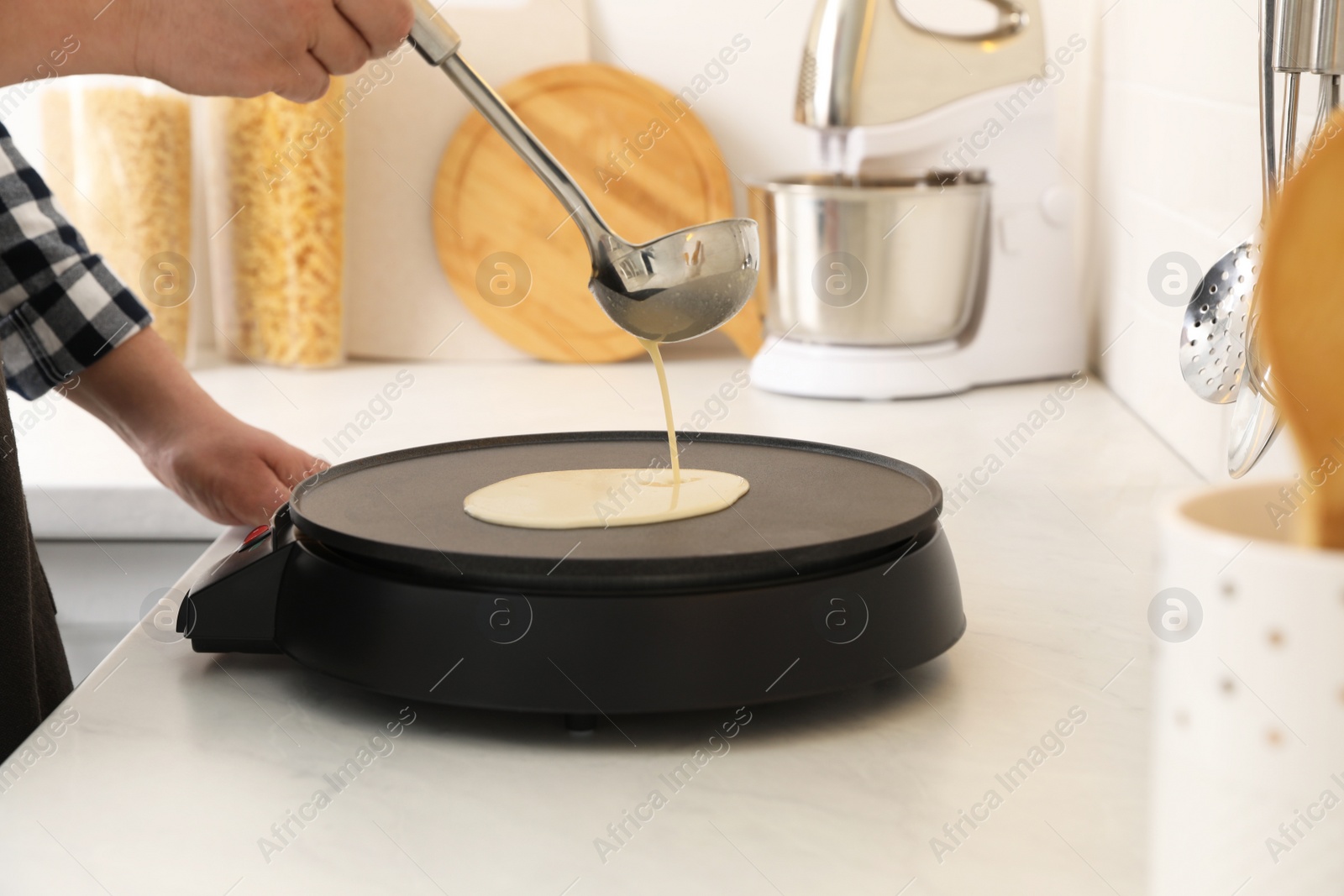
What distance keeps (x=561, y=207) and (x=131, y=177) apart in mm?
474

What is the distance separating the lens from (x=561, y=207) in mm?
1589

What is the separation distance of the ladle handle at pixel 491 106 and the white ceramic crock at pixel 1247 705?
0.47 meters

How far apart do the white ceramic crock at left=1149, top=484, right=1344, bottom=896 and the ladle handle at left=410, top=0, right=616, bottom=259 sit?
475mm

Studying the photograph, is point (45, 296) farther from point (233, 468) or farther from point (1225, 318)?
point (1225, 318)

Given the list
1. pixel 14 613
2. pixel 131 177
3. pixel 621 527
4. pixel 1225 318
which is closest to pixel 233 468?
pixel 14 613

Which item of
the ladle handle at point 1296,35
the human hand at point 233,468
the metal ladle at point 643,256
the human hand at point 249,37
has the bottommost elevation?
the human hand at point 233,468

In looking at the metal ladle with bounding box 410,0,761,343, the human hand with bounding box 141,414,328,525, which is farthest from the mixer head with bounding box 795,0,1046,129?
the human hand with bounding box 141,414,328,525

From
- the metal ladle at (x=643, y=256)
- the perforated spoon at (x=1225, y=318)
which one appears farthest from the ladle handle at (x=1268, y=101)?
the metal ladle at (x=643, y=256)

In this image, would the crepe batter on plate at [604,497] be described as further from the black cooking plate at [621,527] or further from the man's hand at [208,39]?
the man's hand at [208,39]

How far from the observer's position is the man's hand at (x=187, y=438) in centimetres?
89

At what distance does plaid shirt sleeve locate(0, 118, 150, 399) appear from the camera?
36.7 inches

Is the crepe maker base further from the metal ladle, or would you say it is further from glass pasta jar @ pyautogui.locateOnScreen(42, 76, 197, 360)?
glass pasta jar @ pyautogui.locateOnScreen(42, 76, 197, 360)

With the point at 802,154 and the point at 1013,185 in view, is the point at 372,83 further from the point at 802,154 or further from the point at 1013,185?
the point at 1013,185

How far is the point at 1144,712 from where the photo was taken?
1.92ft
